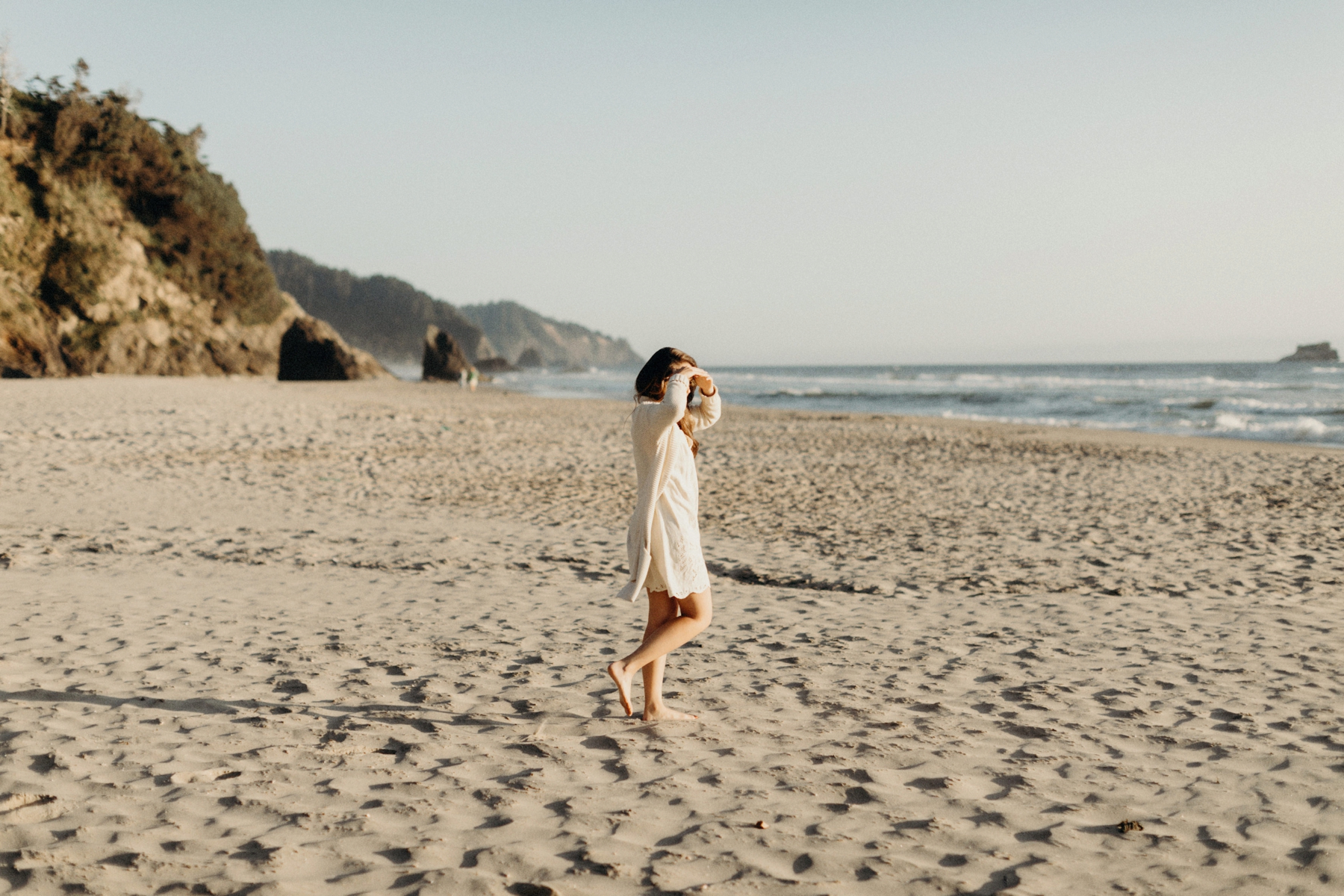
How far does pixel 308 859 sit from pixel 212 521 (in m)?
7.10

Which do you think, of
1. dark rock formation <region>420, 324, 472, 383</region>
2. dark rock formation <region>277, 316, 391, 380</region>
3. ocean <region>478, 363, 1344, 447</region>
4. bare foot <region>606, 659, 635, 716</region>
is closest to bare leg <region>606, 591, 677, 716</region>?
bare foot <region>606, 659, 635, 716</region>

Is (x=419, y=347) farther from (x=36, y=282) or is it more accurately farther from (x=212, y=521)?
(x=212, y=521)

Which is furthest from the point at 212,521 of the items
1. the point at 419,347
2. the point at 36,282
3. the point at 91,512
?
the point at 419,347

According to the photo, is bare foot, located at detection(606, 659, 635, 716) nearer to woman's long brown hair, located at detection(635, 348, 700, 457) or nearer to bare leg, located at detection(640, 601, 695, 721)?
bare leg, located at detection(640, 601, 695, 721)

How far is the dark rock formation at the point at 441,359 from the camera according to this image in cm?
5712

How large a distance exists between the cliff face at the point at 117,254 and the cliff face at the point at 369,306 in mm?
108586

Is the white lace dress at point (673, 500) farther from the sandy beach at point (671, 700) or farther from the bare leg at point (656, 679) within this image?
the sandy beach at point (671, 700)

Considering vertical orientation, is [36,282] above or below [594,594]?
above

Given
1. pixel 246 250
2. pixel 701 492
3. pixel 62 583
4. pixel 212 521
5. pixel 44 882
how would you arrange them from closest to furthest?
pixel 44 882
pixel 62 583
pixel 212 521
pixel 701 492
pixel 246 250

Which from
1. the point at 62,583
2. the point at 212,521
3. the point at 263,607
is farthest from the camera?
the point at 212,521

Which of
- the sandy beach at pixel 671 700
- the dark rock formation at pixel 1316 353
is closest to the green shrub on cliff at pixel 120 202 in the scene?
the sandy beach at pixel 671 700

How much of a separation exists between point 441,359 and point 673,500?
184 feet

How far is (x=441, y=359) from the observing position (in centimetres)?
5722

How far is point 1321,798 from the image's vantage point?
130 inches
